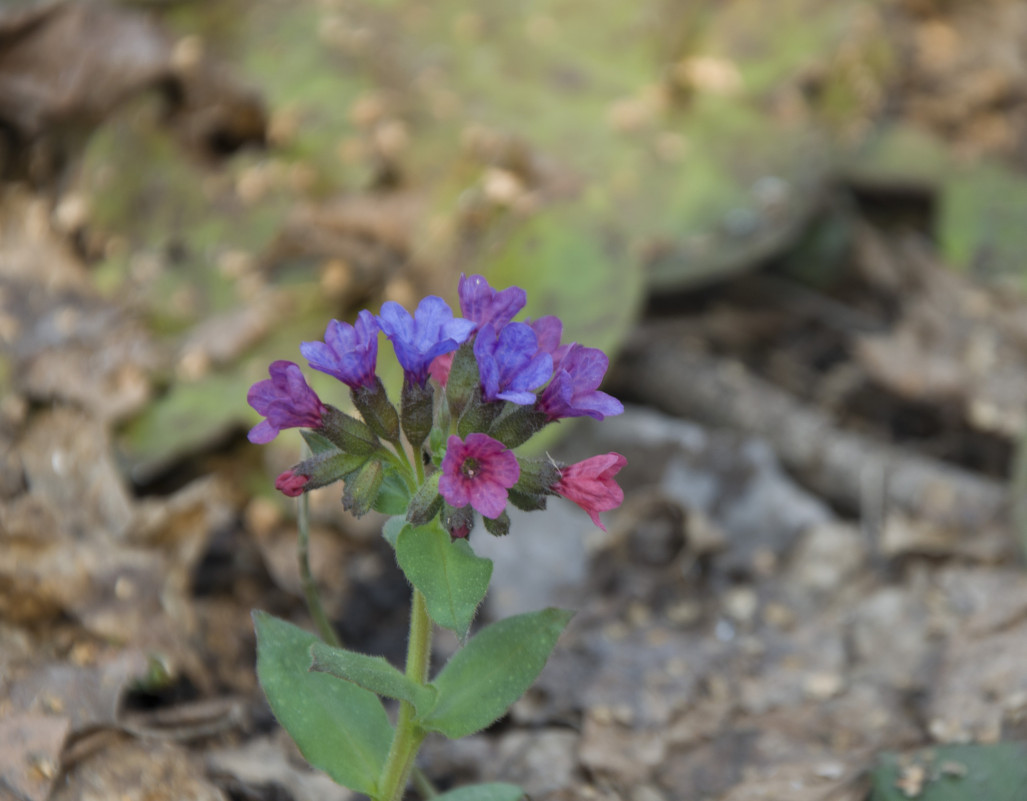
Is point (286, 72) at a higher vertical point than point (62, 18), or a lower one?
lower

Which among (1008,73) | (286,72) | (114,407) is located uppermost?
(286,72)

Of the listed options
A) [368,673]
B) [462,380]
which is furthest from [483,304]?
[368,673]

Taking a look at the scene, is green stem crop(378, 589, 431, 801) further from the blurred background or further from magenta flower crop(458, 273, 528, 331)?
magenta flower crop(458, 273, 528, 331)

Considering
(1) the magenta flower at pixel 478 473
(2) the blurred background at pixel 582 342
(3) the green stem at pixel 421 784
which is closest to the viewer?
(1) the magenta flower at pixel 478 473

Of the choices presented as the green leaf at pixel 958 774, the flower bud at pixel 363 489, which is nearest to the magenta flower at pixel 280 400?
the flower bud at pixel 363 489

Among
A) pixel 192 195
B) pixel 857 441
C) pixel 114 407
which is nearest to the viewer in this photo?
pixel 114 407

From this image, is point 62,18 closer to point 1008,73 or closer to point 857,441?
point 857,441

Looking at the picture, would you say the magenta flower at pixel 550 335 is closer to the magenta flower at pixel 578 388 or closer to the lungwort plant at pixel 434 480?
the lungwort plant at pixel 434 480

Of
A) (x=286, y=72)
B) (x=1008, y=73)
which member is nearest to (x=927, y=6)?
(x=1008, y=73)

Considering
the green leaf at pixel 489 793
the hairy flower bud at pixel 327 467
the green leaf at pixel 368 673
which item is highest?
the hairy flower bud at pixel 327 467
